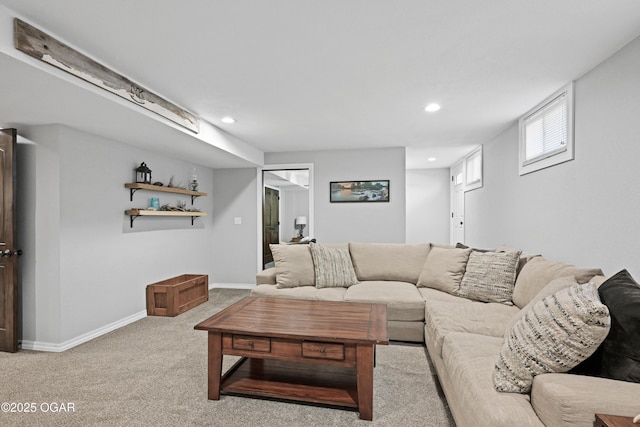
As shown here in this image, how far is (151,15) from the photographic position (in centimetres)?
176

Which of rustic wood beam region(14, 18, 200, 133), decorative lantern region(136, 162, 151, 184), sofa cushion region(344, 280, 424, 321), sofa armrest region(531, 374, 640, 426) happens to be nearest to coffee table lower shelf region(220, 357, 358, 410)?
sofa cushion region(344, 280, 424, 321)

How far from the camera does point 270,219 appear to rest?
28.1 feet

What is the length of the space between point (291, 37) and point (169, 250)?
3587mm

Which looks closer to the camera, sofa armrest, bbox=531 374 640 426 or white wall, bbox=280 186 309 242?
sofa armrest, bbox=531 374 640 426

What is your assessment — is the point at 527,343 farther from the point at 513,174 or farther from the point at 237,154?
the point at 237,154

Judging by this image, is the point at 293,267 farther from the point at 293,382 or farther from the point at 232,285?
the point at 232,285

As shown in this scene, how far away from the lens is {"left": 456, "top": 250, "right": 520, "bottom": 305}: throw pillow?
2.84 metres

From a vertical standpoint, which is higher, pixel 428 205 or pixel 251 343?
pixel 428 205

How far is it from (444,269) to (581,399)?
7.45 ft

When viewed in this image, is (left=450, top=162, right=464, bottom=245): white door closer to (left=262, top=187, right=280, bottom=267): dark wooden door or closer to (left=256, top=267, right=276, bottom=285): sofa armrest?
(left=256, top=267, right=276, bottom=285): sofa armrest

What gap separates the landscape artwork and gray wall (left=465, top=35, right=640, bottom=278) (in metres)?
2.02

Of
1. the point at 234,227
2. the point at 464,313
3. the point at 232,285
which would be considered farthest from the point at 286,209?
the point at 464,313

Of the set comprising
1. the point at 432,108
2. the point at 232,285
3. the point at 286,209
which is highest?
the point at 432,108

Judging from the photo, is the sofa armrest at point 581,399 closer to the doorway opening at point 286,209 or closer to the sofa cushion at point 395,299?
the sofa cushion at point 395,299
